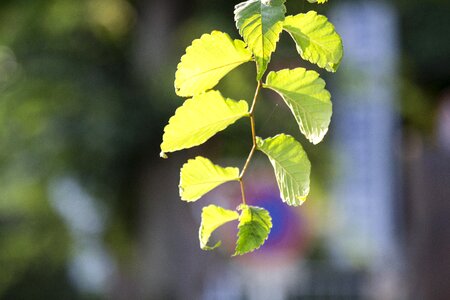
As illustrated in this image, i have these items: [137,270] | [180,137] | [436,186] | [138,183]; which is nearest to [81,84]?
[138,183]

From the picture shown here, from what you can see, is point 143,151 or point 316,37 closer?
point 316,37

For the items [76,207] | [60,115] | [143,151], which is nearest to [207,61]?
[60,115]

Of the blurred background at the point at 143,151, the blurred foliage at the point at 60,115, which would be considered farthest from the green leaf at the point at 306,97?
the blurred foliage at the point at 60,115

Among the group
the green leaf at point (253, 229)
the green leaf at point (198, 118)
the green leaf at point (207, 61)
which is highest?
the green leaf at point (207, 61)

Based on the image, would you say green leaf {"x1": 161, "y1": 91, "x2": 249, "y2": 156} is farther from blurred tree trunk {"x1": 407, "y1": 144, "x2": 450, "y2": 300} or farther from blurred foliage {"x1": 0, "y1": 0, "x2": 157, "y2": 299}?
blurred foliage {"x1": 0, "y1": 0, "x2": 157, "y2": 299}

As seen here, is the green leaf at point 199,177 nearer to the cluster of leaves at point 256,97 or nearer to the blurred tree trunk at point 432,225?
the cluster of leaves at point 256,97

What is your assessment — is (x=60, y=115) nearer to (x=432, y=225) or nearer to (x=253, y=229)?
(x=432, y=225)
